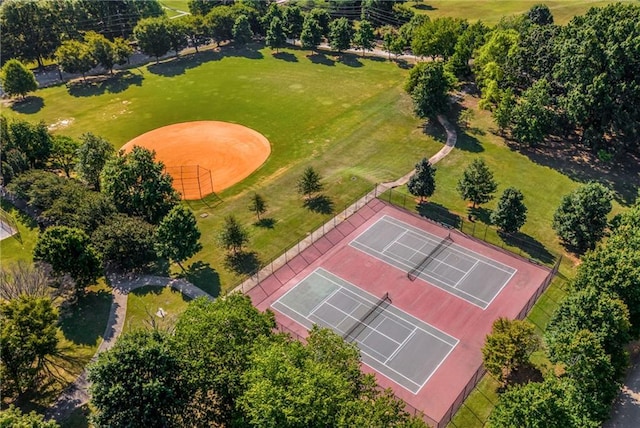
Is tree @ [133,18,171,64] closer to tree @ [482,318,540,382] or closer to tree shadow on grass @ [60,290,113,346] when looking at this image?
tree shadow on grass @ [60,290,113,346]

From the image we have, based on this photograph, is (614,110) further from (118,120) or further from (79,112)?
(79,112)

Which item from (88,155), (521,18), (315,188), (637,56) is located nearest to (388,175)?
(315,188)

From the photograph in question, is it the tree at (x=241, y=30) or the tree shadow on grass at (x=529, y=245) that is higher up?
the tree at (x=241, y=30)

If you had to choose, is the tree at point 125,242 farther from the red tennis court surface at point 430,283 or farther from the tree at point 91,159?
the red tennis court surface at point 430,283

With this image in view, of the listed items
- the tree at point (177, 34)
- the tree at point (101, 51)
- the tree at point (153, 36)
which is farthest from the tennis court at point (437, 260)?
Result: the tree at point (177, 34)

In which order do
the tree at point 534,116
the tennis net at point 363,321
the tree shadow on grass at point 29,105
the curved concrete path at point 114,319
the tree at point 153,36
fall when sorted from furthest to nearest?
the tree at point 153,36 < the tree shadow on grass at point 29,105 < the tree at point 534,116 < the tennis net at point 363,321 < the curved concrete path at point 114,319

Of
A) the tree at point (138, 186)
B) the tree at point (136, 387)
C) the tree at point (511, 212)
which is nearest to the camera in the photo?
the tree at point (136, 387)
